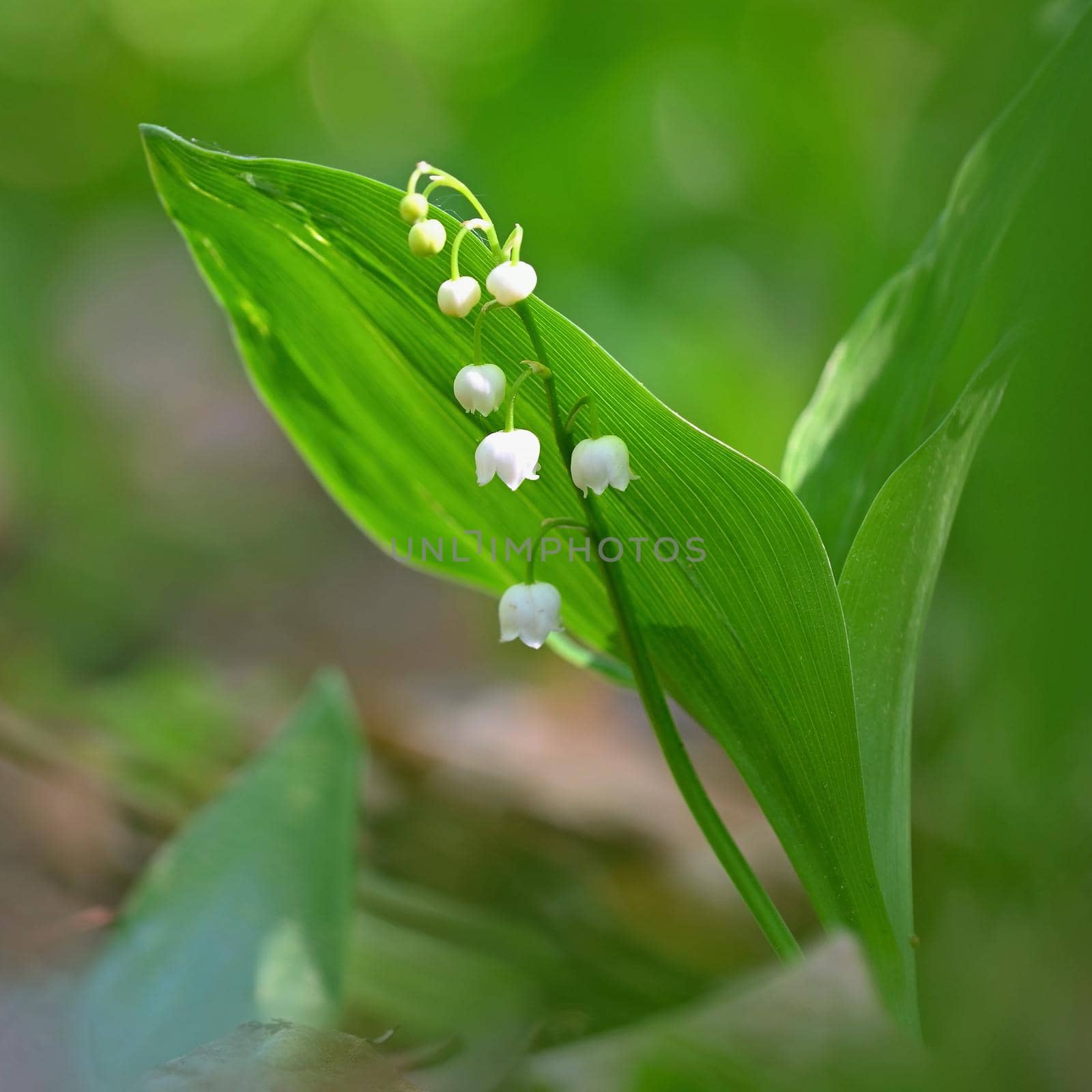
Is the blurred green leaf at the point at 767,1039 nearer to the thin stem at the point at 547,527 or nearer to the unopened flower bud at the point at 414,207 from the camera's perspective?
the thin stem at the point at 547,527

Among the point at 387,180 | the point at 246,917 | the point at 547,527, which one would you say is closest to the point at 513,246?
the point at 547,527

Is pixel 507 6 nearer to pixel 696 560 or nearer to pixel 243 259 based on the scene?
pixel 243 259

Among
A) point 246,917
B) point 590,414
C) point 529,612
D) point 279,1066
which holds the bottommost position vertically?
point 246,917

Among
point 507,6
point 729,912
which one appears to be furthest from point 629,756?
point 507,6

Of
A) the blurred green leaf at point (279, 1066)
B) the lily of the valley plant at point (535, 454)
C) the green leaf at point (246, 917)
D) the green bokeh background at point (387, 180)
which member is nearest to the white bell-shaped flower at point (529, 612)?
the lily of the valley plant at point (535, 454)

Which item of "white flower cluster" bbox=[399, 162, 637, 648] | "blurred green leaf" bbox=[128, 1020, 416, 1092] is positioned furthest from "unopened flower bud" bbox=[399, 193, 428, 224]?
"blurred green leaf" bbox=[128, 1020, 416, 1092]

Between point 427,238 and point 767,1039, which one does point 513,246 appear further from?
point 767,1039
